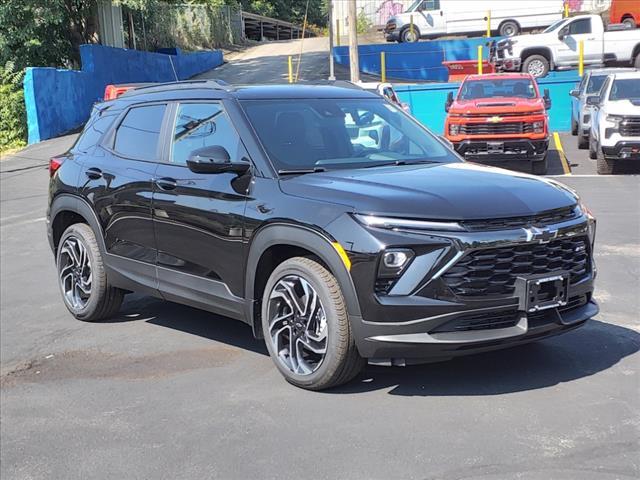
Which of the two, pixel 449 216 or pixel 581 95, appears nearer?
pixel 449 216

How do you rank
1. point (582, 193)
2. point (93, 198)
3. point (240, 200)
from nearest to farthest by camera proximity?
point (240, 200) → point (93, 198) → point (582, 193)

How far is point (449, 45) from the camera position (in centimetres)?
3266

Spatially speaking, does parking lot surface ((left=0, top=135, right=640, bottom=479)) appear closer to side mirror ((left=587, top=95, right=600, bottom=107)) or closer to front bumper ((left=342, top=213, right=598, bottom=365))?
front bumper ((left=342, top=213, right=598, bottom=365))

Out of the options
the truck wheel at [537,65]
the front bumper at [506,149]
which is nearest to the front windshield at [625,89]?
the front bumper at [506,149]

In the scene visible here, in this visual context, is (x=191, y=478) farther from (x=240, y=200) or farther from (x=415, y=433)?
(x=240, y=200)

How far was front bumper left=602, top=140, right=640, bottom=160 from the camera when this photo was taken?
1380 cm

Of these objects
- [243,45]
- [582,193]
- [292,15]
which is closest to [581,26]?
[582,193]

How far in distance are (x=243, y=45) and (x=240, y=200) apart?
46.6 meters

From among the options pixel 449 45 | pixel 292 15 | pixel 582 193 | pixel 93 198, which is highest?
pixel 292 15

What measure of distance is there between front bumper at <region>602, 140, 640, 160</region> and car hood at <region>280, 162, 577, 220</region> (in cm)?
992

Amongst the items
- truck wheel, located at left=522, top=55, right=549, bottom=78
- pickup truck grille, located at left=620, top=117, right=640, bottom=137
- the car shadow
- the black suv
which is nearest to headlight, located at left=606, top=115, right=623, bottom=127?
pickup truck grille, located at left=620, top=117, right=640, bottom=137

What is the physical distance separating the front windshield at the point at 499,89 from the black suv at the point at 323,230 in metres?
10.5

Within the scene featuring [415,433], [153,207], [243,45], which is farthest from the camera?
[243,45]

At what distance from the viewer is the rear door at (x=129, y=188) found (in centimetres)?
573
